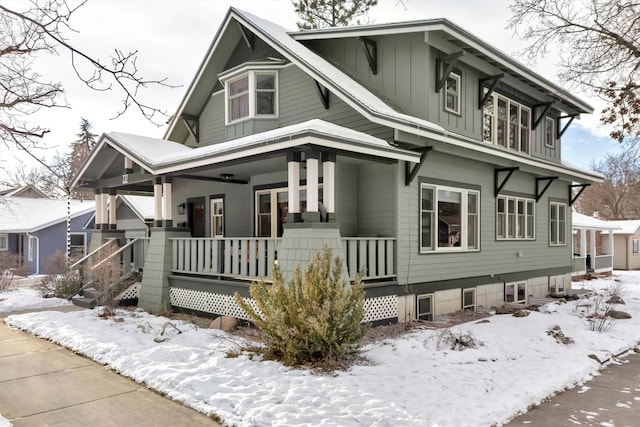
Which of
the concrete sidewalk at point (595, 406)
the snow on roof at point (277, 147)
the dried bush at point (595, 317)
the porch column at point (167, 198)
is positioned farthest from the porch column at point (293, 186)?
the dried bush at point (595, 317)

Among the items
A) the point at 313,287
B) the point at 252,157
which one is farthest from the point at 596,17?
the point at 313,287

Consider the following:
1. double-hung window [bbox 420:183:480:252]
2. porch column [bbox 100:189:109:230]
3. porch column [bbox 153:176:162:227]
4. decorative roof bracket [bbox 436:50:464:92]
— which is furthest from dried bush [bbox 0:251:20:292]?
decorative roof bracket [bbox 436:50:464:92]

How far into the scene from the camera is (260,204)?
12.9 meters

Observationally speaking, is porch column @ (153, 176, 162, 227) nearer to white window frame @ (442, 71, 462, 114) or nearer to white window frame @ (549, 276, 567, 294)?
white window frame @ (442, 71, 462, 114)

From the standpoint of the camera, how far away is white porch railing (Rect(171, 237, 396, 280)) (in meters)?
9.06

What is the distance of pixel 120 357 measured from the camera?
23.3 feet

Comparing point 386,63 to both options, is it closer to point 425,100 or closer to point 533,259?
Result: point 425,100

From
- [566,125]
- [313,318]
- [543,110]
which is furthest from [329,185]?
[566,125]

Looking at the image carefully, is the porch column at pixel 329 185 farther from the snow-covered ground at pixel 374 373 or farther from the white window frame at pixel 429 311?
the white window frame at pixel 429 311

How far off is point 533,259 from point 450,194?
524 centimetres

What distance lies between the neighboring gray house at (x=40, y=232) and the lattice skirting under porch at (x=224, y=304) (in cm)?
1648

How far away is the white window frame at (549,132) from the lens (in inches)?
634

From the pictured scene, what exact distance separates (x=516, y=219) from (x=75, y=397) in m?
12.5

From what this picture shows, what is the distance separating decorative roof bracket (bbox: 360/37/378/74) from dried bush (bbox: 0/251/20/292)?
1427cm
